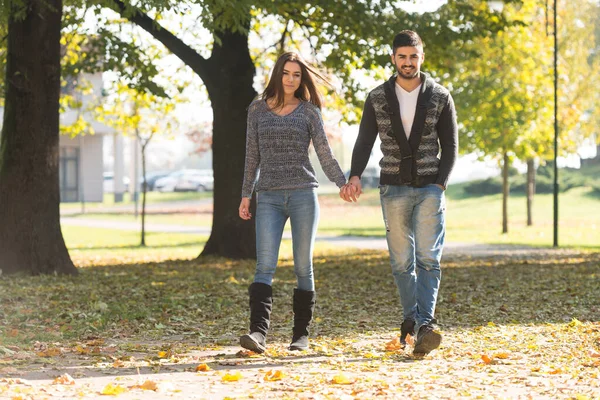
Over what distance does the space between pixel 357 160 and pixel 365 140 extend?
0.49 feet

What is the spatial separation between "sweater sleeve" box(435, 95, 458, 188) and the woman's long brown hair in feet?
2.68

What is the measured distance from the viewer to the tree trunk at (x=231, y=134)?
694 inches

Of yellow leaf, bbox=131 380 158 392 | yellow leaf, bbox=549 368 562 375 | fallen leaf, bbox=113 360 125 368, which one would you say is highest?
yellow leaf, bbox=131 380 158 392

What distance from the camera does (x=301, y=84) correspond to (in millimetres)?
7211

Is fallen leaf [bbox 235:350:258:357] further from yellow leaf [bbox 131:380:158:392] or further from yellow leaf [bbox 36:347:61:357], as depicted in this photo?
yellow leaf [bbox 131:380:158:392]

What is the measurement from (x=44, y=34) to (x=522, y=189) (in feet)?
128

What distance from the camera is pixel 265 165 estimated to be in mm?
7168

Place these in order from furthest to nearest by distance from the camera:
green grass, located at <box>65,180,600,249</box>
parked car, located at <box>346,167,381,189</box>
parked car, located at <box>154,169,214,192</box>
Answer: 1. parked car, located at <box>154,169,214,192</box>
2. parked car, located at <box>346,167,381,189</box>
3. green grass, located at <box>65,180,600,249</box>

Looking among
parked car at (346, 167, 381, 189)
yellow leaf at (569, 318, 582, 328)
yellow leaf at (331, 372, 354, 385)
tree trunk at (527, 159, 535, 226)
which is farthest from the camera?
parked car at (346, 167, 381, 189)

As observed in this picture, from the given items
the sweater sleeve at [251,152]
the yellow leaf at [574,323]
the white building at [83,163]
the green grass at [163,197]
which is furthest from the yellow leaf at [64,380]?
the white building at [83,163]

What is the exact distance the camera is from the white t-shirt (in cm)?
716

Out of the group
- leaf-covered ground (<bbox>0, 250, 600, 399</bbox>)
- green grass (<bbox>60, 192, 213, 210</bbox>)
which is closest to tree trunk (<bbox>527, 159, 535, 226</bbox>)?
leaf-covered ground (<bbox>0, 250, 600, 399</bbox>)

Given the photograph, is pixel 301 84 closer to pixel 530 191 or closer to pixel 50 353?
pixel 50 353

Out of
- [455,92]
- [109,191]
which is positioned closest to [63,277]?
[455,92]
